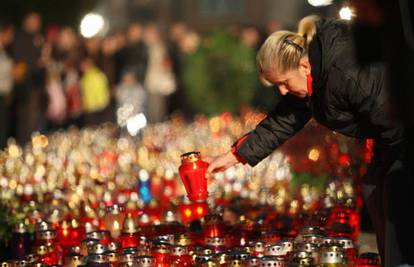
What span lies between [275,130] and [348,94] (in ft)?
3.41

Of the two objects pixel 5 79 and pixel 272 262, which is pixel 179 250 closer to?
pixel 272 262

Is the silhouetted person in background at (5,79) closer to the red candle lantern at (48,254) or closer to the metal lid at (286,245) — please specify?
the red candle lantern at (48,254)

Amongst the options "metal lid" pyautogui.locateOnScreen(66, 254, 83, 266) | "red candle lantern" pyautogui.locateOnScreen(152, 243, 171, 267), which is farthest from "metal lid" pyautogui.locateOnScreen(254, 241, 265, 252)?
"metal lid" pyautogui.locateOnScreen(66, 254, 83, 266)

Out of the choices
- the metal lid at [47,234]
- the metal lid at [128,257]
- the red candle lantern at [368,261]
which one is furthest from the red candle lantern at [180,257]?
the metal lid at [47,234]

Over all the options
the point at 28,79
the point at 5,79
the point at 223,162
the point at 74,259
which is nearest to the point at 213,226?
the point at 223,162

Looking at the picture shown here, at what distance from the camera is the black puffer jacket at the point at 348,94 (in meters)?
6.73

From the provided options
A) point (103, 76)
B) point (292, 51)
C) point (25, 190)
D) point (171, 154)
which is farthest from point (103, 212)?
point (103, 76)

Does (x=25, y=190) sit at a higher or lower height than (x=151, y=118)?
lower

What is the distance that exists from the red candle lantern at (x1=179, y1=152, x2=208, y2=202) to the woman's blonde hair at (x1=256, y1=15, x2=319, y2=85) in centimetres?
88

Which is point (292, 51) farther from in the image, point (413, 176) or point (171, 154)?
point (171, 154)

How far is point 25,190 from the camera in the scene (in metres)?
9.98

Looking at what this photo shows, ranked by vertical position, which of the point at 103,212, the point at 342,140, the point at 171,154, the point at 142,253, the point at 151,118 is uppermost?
the point at 151,118

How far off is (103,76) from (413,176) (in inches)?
661

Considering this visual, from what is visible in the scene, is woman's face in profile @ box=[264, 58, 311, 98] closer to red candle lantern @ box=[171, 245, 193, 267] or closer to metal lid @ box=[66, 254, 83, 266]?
red candle lantern @ box=[171, 245, 193, 267]
